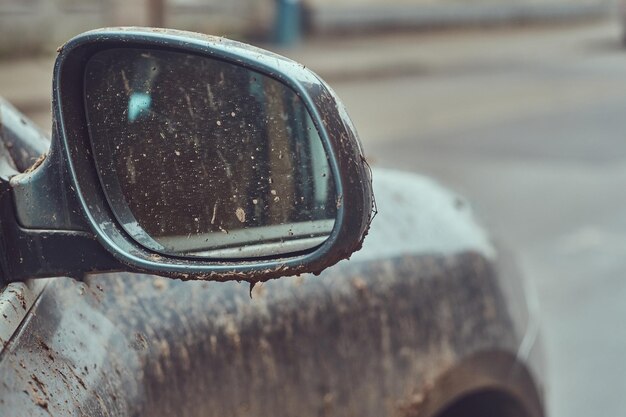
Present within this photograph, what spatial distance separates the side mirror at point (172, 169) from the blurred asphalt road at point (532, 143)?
1.47 meters

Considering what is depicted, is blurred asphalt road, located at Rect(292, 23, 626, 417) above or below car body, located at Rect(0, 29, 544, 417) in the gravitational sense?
below

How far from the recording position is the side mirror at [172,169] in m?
1.44

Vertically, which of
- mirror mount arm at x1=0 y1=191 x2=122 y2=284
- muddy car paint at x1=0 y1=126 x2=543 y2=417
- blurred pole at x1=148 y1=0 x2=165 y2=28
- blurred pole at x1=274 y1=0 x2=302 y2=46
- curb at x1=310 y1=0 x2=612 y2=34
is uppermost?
mirror mount arm at x1=0 y1=191 x2=122 y2=284

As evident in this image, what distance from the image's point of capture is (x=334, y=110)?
141 cm

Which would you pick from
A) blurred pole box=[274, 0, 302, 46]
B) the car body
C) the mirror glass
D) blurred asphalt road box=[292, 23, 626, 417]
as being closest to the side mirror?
the mirror glass

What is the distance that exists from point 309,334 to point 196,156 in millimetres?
694

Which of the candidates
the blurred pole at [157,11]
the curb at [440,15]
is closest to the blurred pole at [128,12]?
the blurred pole at [157,11]

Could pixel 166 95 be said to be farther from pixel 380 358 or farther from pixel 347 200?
pixel 380 358

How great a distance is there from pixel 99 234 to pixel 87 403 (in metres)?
0.24

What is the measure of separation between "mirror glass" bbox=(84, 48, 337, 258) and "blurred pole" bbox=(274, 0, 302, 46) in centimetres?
2257

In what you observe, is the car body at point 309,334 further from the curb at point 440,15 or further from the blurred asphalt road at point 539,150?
the curb at point 440,15

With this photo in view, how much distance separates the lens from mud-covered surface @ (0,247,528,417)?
1.54 meters

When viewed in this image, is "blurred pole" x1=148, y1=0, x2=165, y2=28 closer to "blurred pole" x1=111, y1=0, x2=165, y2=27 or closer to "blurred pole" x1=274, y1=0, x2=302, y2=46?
"blurred pole" x1=111, y1=0, x2=165, y2=27

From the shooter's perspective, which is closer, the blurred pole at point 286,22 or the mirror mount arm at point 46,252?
the mirror mount arm at point 46,252
